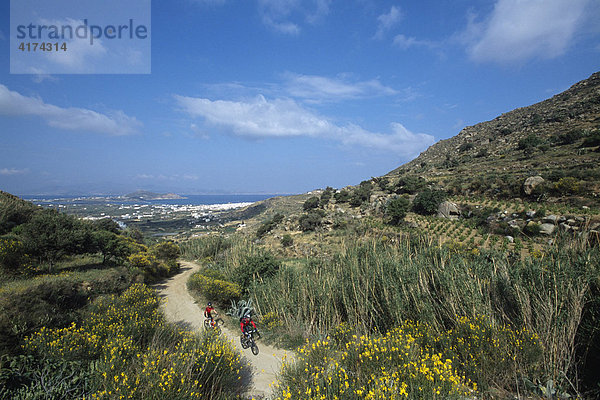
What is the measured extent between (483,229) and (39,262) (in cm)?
2933

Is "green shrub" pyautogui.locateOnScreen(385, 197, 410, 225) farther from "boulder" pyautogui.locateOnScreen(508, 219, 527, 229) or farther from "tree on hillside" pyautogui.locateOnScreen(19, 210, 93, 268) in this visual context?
"tree on hillside" pyautogui.locateOnScreen(19, 210, 93, 268)

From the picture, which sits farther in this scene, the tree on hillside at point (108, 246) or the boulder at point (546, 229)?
the boulder at point (546, 229)

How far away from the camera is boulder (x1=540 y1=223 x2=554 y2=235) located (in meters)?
15.4

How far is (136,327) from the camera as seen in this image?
6.51m

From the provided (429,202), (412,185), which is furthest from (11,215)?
(412,185)

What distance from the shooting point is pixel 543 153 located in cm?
3109

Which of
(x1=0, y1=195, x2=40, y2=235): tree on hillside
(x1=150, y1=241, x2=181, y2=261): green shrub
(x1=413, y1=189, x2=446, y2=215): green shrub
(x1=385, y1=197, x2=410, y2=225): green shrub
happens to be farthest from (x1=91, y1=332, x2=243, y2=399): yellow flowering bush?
(x1=413, y1=189, x2=446, y2=215): green shrub

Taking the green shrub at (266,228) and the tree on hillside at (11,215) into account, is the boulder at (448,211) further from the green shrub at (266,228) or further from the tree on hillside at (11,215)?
the tree on hillside at (11,215)

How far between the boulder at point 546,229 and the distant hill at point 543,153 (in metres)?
6.62

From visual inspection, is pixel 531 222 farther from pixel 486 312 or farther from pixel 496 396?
pixel 496 396

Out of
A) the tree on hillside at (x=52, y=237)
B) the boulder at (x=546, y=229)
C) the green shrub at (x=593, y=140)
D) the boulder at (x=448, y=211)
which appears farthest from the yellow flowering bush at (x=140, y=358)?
the green shrub at (x=593, y=140)

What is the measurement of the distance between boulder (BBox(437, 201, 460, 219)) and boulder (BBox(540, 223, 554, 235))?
29.8ft

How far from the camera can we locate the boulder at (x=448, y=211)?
82.7ft

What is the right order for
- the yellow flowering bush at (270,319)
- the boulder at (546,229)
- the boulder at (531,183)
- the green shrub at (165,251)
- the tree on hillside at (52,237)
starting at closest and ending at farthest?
1. the yellow flowering bush at (270,319)
2. the tree on hillside at (52,237)
3. the boulder at (546,229)
4. the green shrub at (165,251)
5. the boulder at (531,183)
